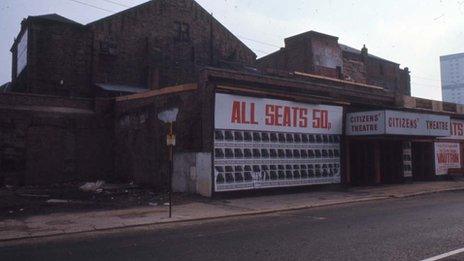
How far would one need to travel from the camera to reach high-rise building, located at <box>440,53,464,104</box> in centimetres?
6305

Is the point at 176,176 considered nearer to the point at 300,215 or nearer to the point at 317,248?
the point at 300,215

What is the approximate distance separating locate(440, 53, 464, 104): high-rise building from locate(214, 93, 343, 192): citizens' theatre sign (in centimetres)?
4637

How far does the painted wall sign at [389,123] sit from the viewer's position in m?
22.9

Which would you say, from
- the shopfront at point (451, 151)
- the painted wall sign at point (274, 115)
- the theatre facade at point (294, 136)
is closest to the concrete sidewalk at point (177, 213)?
the theatre facade at point (294, 136)

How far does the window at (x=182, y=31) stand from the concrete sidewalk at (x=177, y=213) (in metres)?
20.0

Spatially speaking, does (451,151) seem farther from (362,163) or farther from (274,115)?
(274,115)

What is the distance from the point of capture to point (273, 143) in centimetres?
2086

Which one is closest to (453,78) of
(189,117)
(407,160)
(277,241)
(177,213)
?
(407,160)

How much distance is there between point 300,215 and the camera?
14195 millimetres

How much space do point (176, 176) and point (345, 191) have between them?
26.7ft

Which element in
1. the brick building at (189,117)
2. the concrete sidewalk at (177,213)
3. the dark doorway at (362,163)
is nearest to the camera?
the concrete sidewalk at (177,213)

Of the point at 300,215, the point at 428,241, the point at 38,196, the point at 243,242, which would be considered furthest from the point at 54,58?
the point at 428,241

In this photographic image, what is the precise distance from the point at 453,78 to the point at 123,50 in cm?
5007

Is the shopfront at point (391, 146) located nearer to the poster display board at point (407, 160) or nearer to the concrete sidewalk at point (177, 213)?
the poster display board at point (407, 160)
